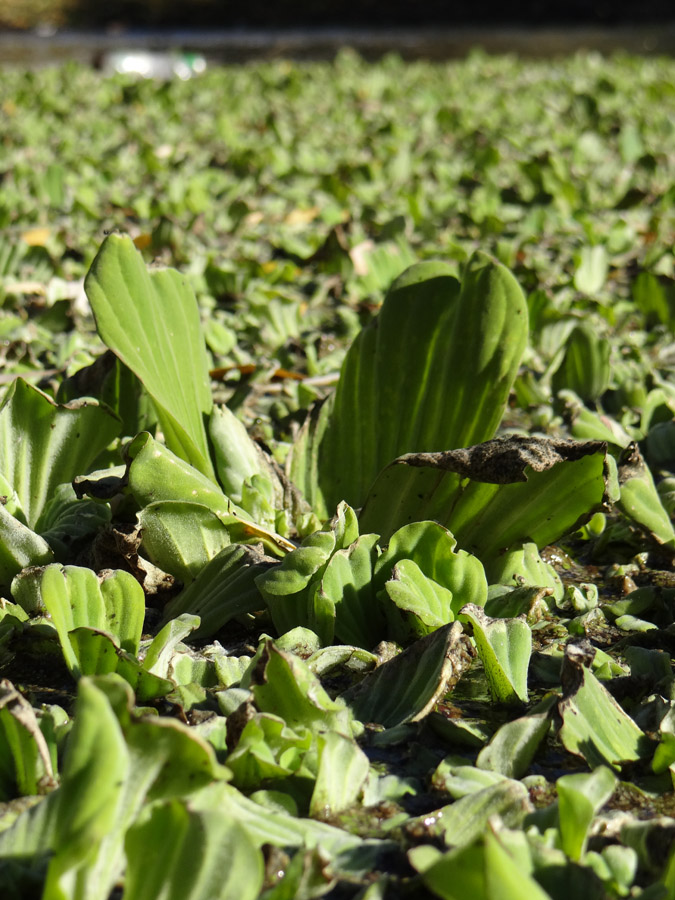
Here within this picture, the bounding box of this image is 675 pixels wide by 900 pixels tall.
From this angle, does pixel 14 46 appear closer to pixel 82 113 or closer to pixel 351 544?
pixel 82 113

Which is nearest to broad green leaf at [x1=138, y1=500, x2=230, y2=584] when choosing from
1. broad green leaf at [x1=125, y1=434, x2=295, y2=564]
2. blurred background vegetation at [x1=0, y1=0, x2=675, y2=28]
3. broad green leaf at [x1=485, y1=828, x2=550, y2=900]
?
broad green leaf at [x1=125, y1=434, x2=295, y2=564]

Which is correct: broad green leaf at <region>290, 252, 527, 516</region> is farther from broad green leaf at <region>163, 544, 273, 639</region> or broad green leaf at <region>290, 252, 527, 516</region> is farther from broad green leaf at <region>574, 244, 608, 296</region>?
broad green leaf at <region>574, 244, 608, 296</region>

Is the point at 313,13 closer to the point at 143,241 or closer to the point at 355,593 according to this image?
the point at 143,241

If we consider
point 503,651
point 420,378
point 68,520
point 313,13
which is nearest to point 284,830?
point 503,651

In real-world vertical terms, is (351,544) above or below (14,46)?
below

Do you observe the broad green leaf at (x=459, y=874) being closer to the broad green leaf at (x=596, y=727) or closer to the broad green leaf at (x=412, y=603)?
the broad green leaf at (x=596, y=727)

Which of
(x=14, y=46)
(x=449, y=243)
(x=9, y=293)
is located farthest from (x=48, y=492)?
(x=14, y=46)

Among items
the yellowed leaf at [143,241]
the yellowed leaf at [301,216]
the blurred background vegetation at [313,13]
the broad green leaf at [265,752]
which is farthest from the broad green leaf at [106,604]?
the blurred background vegetation at [313,13]
